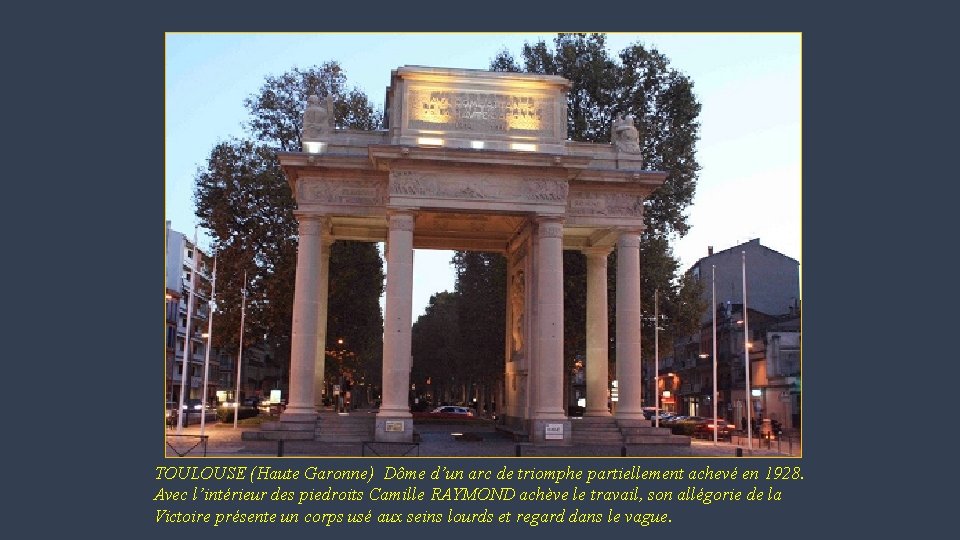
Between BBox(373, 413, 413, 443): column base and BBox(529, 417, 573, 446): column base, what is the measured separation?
5471mm

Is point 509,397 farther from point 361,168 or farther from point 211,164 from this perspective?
point 211,164

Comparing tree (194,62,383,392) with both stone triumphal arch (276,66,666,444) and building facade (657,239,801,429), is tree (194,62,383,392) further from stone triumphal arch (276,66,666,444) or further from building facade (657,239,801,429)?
building facade (657,239,801,429)

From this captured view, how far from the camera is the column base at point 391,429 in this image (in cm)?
3503

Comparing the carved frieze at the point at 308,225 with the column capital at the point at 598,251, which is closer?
the carved frieze at the point at 308,225

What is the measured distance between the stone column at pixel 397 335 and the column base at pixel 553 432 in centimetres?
540

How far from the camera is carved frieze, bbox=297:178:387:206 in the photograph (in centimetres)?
3816

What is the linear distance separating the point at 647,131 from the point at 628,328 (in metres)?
18.4

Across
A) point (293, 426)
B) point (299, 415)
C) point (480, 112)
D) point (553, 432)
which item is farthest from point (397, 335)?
point (480, 112)

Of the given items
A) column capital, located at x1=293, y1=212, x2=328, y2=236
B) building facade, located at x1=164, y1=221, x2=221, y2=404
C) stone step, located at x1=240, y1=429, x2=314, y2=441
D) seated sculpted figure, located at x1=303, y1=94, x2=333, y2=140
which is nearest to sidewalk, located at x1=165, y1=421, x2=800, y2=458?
stone step, located at x1=240, y1=429, x2=314, y2=441

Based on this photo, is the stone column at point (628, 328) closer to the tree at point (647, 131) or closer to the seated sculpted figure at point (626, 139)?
the seated sculpted figure at point (626, 139)

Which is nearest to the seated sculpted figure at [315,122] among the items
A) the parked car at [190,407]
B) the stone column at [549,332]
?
the stone column at [549,332]

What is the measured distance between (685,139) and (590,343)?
57.9 ft

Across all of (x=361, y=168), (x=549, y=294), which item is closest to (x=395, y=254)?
(x=361, y=168)

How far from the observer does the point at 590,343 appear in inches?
1694
